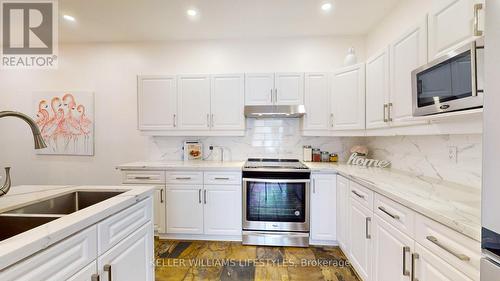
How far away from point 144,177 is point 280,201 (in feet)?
5.56

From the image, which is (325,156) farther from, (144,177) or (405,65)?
(144,177)

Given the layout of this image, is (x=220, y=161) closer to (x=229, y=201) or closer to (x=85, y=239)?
(x=229, y=201)

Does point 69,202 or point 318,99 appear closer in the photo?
point 69,202

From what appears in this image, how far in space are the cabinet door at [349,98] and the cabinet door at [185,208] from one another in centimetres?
195

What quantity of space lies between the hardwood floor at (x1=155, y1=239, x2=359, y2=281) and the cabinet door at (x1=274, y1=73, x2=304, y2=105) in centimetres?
182

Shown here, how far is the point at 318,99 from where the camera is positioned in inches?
121

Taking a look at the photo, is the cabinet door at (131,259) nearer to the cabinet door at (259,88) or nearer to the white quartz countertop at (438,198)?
the white quartz countertop at (438,198)

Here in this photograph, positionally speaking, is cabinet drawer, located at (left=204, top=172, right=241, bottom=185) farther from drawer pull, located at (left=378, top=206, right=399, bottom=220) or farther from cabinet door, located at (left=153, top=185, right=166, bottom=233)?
drawer pull, located at (left=378, top=206, right=399, bottom=220)

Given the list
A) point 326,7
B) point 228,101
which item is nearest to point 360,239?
point 228,101

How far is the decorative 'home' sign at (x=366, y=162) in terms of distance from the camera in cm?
273

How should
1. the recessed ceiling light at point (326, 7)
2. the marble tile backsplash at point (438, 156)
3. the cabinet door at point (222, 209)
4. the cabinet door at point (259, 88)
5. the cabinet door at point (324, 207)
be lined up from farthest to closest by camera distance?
the cabinet door at point (259, 88), the cabinet door at point (222, 209), the cabinet door at point (324, 207), the recessed ceiling light at point (326, 7), the marble tile backsplash at point (438, 156)

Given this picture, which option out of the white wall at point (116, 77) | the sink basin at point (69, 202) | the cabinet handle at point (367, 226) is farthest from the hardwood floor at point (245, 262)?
the white wall at point (116, 77)

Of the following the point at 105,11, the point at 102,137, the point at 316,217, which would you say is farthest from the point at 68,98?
the point at 316,217

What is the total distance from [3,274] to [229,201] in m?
2.19
